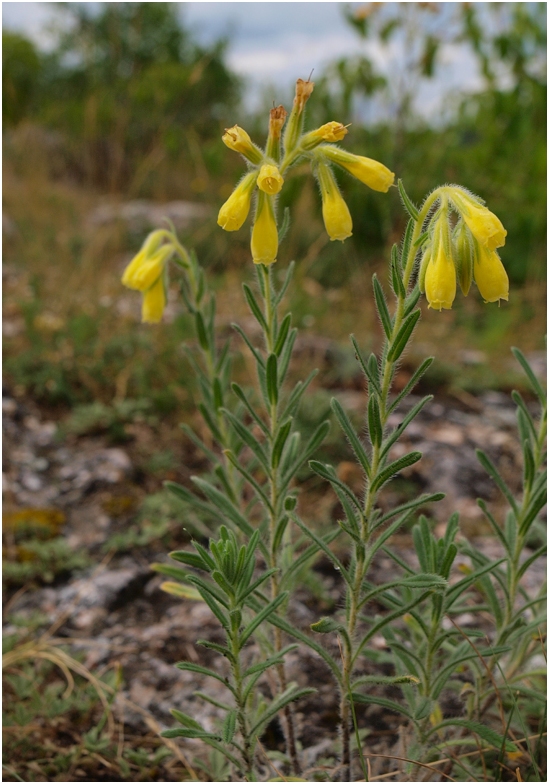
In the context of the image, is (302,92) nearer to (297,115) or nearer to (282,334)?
(297,115)

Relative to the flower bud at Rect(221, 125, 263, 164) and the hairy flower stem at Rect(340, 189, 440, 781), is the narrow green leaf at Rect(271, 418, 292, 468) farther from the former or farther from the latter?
the flower bud at Rect(221, 125, 263, 164)

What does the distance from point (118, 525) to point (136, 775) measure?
102 cm

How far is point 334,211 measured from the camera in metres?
1.29

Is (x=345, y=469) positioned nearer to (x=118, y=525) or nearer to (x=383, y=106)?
(x=118, y=525)

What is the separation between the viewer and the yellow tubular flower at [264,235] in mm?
1279

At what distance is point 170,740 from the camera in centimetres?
173

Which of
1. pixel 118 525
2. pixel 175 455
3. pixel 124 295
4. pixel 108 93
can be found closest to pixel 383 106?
pixel 124 295

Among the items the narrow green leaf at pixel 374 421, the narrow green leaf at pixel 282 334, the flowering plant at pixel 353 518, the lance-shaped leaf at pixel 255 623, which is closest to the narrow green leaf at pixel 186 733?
the flowering plant at pixel 353 518

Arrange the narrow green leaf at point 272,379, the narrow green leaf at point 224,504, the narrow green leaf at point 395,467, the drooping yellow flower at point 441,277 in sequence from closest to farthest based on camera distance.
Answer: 1. the drooping yellow flower at point 441,277
2. the narrow green leaf at point 395,467
3. the narrow green leaf at point 272,379
4. the narrow green leaf at point 224,504

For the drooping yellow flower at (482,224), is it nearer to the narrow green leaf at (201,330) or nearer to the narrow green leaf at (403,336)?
the narrow green leaf at (403,336)

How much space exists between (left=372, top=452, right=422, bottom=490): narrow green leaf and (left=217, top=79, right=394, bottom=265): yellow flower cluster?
0.44m

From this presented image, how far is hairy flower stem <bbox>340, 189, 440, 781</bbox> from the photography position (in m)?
1.19

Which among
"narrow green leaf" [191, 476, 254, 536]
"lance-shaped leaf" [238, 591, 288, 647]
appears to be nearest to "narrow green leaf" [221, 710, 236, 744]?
"lance-shaped leaf" [238, 591, 288, 647]

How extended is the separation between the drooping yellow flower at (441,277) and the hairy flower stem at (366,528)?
0.06 metres
